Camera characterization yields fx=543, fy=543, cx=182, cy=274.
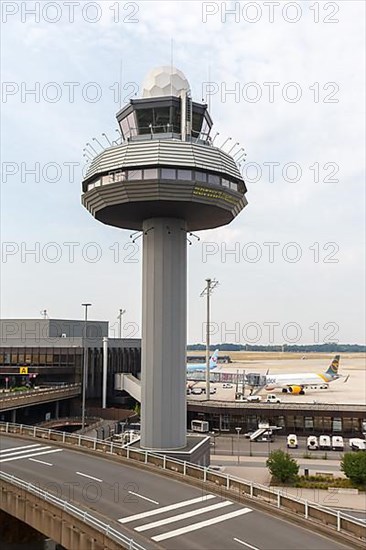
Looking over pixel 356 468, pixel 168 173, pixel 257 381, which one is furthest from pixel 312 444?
pixel 257 381

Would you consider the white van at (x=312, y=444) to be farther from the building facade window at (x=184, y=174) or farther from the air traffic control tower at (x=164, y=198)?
the building facade window at (x=184, y=174)

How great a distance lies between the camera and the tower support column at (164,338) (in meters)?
34.9

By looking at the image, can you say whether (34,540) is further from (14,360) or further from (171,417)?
(14,360)

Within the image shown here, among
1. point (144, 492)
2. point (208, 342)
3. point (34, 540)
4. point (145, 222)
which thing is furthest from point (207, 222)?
point (208, 342)

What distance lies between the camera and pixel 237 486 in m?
26.2

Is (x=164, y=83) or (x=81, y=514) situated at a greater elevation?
(x=164, y=83)

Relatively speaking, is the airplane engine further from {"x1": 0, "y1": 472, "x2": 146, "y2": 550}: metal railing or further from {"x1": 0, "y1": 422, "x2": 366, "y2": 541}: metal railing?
{"x1": 0, "y1": 472, "x2": 146, "y2": 550}: metal railing

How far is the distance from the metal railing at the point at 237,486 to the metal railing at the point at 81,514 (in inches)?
291

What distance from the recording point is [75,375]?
7562cm

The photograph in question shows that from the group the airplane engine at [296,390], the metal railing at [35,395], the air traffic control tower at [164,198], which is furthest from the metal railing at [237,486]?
the airplane engine at [296,390]

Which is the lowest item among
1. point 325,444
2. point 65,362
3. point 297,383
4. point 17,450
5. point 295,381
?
point 325,444

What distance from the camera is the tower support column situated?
34906mm

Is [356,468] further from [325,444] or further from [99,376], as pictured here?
[99,376]

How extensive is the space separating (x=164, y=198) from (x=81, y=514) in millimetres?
18809
